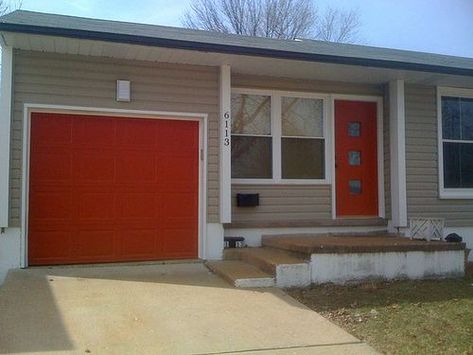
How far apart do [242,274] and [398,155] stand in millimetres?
3883

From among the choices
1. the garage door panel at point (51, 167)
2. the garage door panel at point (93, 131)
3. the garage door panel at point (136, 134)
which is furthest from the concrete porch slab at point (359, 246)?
the garage door panel at point (51, 167)

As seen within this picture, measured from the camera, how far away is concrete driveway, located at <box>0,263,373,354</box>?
4500mm

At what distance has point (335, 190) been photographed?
913 cm

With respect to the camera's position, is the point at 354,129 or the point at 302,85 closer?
the point at 302,85

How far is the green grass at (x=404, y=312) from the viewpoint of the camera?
4.78 metres

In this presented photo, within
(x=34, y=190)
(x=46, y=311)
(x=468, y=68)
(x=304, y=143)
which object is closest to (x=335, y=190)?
(x=304, y=143)

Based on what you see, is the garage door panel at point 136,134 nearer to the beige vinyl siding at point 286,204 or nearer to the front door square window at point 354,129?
the beige vinyl siding at point 286,204

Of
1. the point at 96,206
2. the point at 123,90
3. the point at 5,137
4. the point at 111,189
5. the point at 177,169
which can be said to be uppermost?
the point at 123,90

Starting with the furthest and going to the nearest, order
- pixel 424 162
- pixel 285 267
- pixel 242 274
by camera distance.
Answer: pixel 424 162 → pixel 242 274 → pixel 285 267

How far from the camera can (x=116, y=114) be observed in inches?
303

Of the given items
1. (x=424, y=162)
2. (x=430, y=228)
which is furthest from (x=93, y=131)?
(x=424, y=162)

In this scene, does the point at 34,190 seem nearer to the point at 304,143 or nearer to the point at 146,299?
the point at 146,299

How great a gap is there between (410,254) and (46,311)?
15.5 ft

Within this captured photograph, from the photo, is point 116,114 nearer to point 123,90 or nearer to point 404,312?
point 123,90
